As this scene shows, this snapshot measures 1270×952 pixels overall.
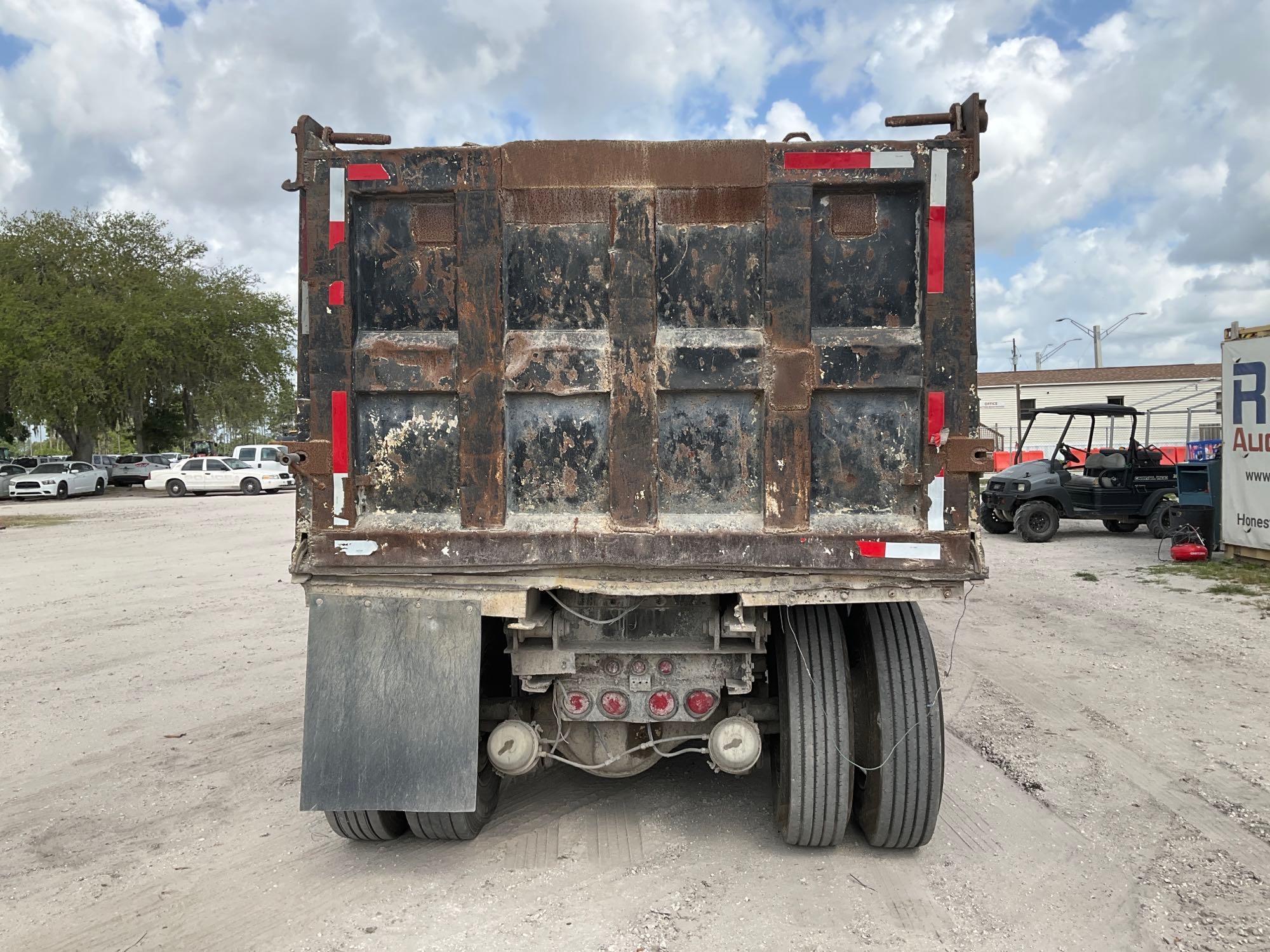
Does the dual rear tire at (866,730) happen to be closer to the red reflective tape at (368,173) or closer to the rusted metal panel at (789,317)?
the rusted metal panel at (789,317)

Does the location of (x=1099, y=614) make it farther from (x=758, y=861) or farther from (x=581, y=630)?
(x=581, y=630)

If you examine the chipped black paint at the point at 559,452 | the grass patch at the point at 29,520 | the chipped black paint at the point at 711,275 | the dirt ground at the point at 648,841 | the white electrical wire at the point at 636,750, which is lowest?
the dirt ground at the point at 648,841

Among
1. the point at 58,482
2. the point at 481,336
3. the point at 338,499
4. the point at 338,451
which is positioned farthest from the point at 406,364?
the point at 58,482

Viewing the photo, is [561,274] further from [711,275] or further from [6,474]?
[6,474]

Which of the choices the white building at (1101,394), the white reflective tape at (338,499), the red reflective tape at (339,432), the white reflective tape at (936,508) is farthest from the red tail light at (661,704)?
the white building at (1101,394)

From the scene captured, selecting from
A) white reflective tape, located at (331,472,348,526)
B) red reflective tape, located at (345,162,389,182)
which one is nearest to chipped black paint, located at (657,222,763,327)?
red reflective tape, located at (345,162,389,182)

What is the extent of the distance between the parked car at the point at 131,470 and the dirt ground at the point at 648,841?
30.9m

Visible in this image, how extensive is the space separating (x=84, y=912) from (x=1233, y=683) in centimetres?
729

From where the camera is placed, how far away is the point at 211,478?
30.7 meters

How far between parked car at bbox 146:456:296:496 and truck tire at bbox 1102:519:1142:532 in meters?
25.8

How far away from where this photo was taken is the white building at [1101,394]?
4262 centimetres

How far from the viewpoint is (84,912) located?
3439 millimetres

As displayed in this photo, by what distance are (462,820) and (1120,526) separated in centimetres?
1578

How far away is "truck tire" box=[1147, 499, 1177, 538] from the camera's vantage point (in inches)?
594
